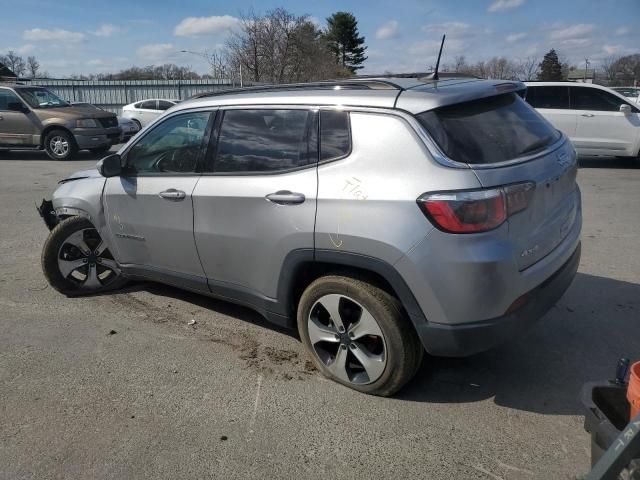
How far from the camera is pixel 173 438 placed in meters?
2.89

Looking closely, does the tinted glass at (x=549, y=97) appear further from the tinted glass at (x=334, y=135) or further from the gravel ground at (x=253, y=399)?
the tinted glass at (x=334, y=135)

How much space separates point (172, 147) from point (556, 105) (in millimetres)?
10413

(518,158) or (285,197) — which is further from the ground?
(518,158)

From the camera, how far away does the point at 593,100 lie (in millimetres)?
11781

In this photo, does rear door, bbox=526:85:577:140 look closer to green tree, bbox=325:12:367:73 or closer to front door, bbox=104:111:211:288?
front door, bbox=104:111:211:288

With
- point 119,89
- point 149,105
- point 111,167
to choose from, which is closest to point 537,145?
point 111,167

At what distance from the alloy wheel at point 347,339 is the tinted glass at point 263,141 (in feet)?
2.86

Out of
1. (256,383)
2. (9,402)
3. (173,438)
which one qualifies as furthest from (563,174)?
(9,402)

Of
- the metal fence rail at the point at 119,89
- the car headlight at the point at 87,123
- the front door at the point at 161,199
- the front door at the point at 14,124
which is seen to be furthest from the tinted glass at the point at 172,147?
the metal fence rail at the point at 119,89

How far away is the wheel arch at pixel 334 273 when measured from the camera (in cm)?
285

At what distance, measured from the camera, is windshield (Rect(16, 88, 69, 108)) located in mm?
14391

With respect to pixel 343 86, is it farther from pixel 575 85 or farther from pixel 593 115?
pixel 575 85

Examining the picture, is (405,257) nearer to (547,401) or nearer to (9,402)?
(547,401)

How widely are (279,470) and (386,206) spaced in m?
1.40
